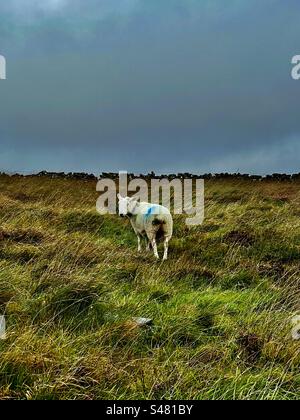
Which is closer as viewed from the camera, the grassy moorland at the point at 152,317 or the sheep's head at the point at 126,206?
the grassy moorland at the point at 152,317

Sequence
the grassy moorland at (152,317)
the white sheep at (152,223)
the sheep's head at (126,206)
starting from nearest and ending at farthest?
the grassy moorland at (152,317) → the white sheep at (152,223) → the sheep's head at (126,206)

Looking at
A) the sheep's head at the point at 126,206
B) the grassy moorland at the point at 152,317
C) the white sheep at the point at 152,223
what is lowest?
the grassy moorland at the point at 152,317

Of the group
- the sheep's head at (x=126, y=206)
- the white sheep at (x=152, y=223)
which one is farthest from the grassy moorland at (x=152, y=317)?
the sheep's head at (x=126, y=206)

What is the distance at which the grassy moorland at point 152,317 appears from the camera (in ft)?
12.9

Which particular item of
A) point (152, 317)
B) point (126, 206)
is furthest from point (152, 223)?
point (152, 317)

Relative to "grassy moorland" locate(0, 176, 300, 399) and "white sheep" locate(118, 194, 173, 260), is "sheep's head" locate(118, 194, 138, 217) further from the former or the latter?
"grassy moorland" locate(0, 176, 300, 399)

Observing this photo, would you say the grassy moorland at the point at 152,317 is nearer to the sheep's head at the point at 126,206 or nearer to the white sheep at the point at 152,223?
the white sheep at the point at 152,223

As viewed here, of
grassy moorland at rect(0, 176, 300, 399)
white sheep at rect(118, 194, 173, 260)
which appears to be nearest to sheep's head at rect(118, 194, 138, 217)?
white sheep at rect(118, 194, 173, 260)

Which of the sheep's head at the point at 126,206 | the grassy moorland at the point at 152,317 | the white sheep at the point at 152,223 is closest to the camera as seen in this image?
the grassy moorland at the point at 152,317

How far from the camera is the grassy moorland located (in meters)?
3.94

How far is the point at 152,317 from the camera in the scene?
6066mm
